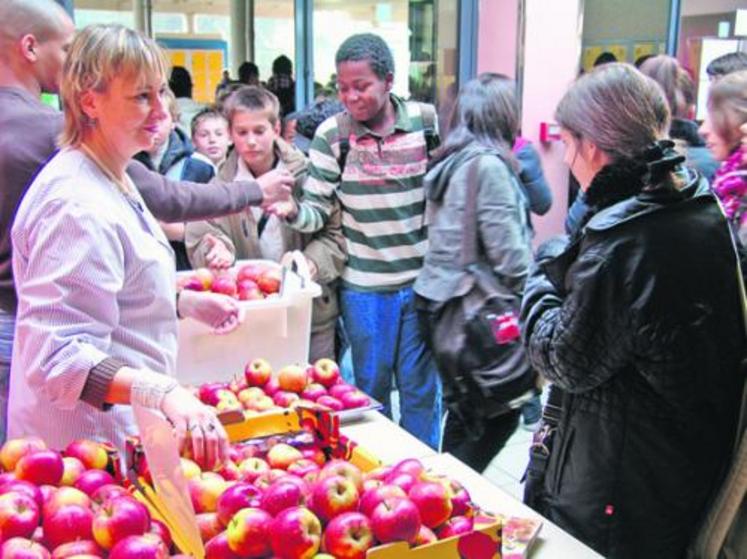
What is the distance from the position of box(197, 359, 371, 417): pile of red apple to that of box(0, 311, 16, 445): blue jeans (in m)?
0.44

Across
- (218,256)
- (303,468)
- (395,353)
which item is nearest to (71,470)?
(303,468)

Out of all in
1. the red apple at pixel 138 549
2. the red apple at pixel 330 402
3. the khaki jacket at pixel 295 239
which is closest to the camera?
the red apple at pixel 138 549

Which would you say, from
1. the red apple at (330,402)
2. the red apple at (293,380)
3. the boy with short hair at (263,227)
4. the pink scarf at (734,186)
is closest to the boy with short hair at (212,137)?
the boy with short hair at (263,227)

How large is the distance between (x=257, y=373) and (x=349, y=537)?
918 mm

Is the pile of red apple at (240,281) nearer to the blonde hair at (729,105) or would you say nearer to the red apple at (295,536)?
the red apple at (295,536)

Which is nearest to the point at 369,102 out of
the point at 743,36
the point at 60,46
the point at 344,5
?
the point at 60,46

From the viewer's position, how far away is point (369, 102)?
2840 millimetres

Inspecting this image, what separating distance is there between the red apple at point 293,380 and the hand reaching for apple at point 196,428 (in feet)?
2.23

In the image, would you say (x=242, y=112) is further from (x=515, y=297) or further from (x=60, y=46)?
(x=515, y=297)

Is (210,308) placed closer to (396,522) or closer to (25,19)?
(25,19)

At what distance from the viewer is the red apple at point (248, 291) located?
7.61 ft

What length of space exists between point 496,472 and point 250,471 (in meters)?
2.30

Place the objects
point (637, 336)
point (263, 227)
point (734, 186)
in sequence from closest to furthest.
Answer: point (637, 336), point (734, 186), point (263, 227)

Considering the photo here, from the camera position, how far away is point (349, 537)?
47.1 inches
